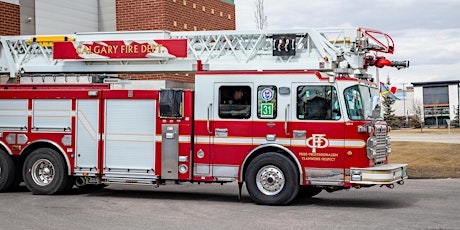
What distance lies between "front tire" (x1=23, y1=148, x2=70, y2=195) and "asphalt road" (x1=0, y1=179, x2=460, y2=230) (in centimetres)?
29

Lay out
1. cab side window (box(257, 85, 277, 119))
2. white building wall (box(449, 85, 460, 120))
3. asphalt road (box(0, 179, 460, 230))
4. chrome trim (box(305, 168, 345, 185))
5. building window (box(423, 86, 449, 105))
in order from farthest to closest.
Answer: building window (box(423, 86, 449, 105)) → white building wall (box(449, 85, 460, 120)) → cab side window (box(257, 85, 277, 119)) → chrome trim (box(305, 168, 345, 185)) → asphalt road (box(0, 179, 460, 230))

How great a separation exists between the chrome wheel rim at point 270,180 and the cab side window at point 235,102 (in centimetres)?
105

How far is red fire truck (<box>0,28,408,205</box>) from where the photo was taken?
11.4 meters

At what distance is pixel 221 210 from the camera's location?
1093 centimetres

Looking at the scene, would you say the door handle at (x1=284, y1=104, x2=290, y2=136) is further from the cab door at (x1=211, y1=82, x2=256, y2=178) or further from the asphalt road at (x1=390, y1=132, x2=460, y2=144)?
the asphalt road at (x1=390, y1=132, x2=460, y2=144)

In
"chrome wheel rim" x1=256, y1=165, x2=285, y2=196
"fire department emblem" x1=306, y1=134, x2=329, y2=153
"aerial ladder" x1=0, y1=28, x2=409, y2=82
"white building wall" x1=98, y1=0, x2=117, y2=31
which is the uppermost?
"white building wall" x1=98, y1=0, x2=117, y2=31

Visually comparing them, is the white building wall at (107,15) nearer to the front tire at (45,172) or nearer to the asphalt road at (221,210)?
the asphalt road at (221,210)

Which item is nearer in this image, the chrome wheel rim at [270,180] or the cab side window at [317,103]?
the cab side window at [317,103]

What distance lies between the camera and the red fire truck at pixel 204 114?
1140 cm

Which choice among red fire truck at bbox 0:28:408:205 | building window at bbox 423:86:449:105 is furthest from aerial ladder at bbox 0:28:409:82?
building window at bbox 423:86:449:105

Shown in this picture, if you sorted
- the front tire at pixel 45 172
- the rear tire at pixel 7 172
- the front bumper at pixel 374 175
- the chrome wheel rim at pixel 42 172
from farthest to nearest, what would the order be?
the rear tire at pixel 7 172 < the chrome wheel rim at pixel 42 172 < the front tire at pixel 45 172 < the front bumper at pixel 374 175

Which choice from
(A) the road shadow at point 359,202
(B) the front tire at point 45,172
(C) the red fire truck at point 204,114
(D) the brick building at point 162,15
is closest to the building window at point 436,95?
(D) the brick building at point 162,15

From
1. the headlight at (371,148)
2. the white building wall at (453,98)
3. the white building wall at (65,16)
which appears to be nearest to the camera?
the headlight at (371,148)

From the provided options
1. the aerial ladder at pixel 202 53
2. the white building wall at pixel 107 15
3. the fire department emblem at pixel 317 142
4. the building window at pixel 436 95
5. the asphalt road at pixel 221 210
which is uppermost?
the building window at pixel 436 95
